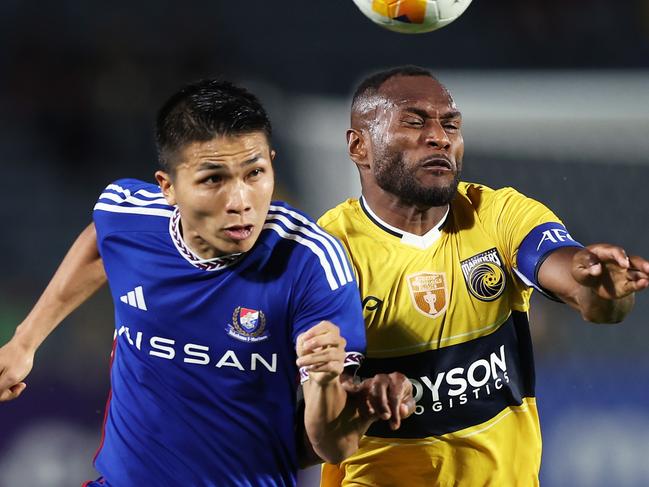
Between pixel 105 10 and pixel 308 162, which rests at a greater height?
pixel 105 10

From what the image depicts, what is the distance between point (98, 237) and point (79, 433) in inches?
118

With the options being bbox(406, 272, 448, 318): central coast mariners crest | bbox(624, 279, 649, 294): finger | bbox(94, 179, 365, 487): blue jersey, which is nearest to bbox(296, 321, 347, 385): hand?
bbox(94, 179, 365, 487): blue jersey

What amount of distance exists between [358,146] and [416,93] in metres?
0.32

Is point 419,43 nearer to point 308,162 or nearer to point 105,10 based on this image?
point 308,162

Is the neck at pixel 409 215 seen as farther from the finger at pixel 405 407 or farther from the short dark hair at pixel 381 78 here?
the finger at pixel 405 407

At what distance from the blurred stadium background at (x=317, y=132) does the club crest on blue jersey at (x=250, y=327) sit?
2.90 m

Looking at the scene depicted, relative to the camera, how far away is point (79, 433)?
578 cm

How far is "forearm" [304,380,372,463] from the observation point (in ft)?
8.26

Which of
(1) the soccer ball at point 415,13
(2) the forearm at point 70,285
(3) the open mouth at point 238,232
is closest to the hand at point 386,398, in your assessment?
(3) the open mouth at point 238,232

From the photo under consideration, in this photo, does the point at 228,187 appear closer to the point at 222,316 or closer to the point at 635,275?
the point at 222,316

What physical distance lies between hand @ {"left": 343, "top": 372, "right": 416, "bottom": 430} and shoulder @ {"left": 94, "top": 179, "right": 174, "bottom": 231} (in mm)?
821

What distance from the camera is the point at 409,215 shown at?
3393mm

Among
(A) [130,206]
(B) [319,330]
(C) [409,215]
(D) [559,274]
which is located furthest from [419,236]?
(B) [319,330]

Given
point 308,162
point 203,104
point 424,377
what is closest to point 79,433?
point 308,162
